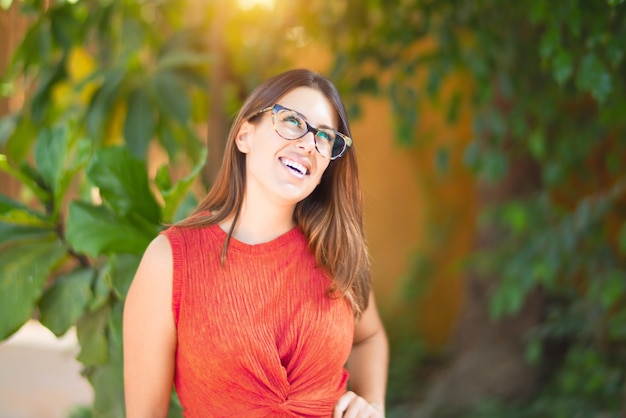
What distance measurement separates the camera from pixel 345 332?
1.30 metres

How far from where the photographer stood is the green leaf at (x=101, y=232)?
4.82 feet

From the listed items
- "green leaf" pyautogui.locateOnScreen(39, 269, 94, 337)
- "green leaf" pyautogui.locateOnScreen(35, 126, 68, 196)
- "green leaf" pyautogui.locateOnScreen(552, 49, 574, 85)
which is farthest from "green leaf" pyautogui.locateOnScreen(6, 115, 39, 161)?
"green leaf" pyautogui.locateOnScreen(552, 49, 574, 85)

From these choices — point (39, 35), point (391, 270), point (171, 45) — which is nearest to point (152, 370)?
point (39, 35)

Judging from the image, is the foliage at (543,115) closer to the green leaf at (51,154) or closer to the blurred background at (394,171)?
the blurred background at (394,171)

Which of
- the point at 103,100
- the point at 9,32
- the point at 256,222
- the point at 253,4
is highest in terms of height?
the point at 253,4

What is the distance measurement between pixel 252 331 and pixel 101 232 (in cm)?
49

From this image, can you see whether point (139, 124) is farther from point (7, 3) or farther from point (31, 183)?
point (31, 183)

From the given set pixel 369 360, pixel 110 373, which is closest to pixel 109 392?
pixel 110 373

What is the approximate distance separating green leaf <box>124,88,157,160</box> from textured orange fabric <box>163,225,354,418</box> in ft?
3.41

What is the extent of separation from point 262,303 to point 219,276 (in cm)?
9

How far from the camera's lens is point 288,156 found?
1252 mm

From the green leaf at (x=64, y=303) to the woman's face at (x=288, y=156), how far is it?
0.49 m

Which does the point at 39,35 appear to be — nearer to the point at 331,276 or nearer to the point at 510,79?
the point at 331,276

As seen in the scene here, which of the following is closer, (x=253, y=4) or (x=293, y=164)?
(x=293, y=164)
